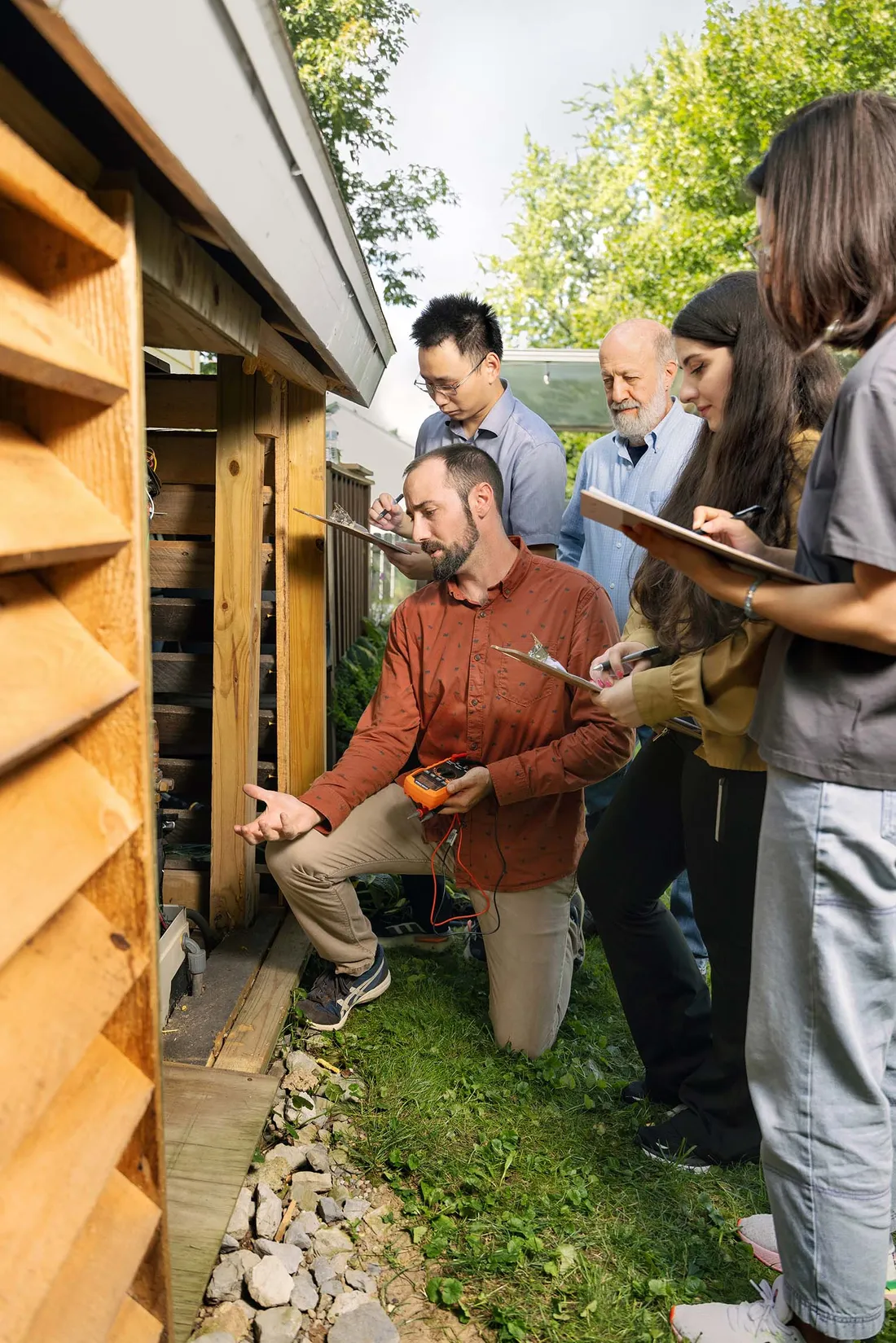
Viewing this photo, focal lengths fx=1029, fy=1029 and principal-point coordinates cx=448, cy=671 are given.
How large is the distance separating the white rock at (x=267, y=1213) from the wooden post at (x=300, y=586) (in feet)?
4.92

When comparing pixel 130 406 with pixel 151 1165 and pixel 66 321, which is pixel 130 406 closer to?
pixel 66 321

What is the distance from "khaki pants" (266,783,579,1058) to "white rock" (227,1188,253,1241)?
0.92 metres

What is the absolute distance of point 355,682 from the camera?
6.79 meters

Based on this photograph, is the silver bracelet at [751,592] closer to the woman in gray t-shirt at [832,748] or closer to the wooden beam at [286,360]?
the woman in gray t-shirt at [832,748]

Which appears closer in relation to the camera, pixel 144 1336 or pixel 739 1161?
pixel 144 1336

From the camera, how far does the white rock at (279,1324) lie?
6.95 feet

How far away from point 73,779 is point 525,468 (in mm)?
2829

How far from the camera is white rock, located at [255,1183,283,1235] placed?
242cm

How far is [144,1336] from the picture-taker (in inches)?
60.9

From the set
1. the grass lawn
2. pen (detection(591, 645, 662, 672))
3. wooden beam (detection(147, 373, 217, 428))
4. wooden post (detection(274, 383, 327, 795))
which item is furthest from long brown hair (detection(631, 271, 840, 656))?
wooden beam (detection(147, 373, 217, 428))

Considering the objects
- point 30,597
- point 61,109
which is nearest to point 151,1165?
point 30,597

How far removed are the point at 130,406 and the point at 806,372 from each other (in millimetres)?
1385

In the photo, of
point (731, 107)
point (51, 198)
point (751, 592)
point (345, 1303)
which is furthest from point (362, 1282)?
point (731, 107)

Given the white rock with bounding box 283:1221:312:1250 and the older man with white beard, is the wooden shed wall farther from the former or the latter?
the older man with white beard
